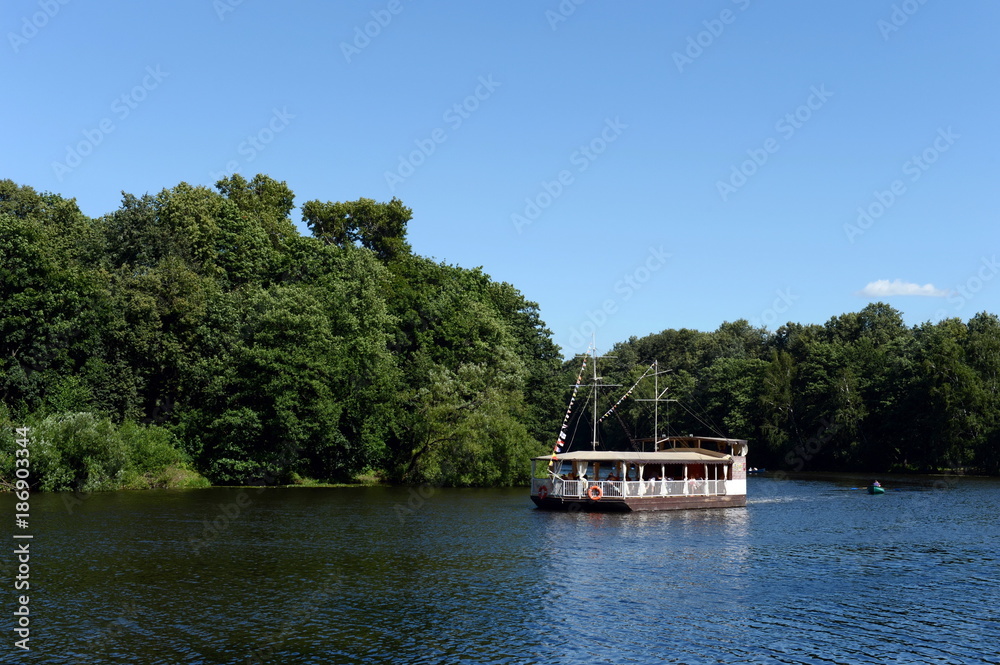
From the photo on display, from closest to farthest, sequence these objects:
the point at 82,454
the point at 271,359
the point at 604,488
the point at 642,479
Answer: the point at 604,488, the point at 642,479, the point at 82,454, the point at 271,359

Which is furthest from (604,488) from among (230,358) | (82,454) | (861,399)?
(861,399)

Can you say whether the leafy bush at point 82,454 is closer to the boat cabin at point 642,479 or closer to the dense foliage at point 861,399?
the boat cabin at point 642,479

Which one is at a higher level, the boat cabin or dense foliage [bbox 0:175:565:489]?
dense foliage [bbox 0:175:565:489]

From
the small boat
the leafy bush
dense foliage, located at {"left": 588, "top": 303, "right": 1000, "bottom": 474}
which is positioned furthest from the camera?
dense foliage, located at {"left": 588, "top": 303, "right": 1000, "bottom": 474}

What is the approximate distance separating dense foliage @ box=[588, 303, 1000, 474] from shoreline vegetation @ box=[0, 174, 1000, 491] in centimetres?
52

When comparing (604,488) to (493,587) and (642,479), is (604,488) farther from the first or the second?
(493,587)

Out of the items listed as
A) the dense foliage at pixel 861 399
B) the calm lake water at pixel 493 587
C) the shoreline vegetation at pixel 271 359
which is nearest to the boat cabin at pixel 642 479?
the calm lake water at pixel 493 587

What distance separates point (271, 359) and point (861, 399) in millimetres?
86865

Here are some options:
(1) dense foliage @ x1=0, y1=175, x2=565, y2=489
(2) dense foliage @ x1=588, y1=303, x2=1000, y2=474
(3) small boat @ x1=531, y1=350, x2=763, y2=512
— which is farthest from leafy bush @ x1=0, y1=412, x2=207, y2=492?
(2) dense foliage @ x1=588, y1=303, x2=1000, y2=474

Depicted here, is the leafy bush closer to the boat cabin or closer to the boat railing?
the boat cabin

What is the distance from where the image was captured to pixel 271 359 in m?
78.9

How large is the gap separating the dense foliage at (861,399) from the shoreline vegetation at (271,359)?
20.3 inches

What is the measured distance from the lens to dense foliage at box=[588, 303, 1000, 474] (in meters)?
112

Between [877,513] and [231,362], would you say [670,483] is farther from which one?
[231,362]
